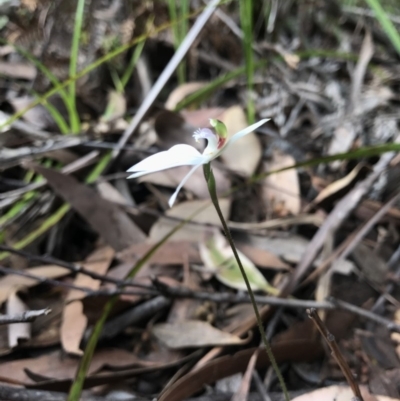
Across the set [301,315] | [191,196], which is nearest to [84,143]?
[191,196]

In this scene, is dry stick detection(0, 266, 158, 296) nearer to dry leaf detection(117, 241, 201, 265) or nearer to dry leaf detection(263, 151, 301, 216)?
dry leaf detection(117, 241, 201, 265)

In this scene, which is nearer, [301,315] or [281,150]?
[301,315]

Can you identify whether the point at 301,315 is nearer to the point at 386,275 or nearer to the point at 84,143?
the point at 386,275

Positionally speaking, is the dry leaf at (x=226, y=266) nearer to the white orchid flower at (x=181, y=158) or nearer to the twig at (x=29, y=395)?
the twig at (x=29, y=395)

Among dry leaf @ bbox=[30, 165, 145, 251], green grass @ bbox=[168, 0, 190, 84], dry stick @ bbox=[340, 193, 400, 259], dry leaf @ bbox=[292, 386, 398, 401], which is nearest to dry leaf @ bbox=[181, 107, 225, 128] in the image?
green grass @ bbox=[168, 0, 190, 84]

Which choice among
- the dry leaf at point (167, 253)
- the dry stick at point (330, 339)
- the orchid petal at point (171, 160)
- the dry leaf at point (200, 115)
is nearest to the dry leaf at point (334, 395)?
the dry stick at point (330, 339)

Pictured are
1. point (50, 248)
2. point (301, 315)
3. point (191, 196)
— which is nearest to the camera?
point (301, 315)
